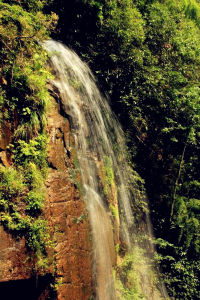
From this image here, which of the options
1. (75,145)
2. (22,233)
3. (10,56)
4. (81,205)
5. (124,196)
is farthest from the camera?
(124,196)

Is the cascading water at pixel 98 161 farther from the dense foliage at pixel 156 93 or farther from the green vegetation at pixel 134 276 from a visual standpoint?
the dense foliage at pixel 156 93

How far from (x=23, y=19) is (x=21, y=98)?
5.62ft

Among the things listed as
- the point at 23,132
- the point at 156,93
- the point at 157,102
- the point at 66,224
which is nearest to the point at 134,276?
the point at 66,224

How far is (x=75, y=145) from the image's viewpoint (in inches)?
213

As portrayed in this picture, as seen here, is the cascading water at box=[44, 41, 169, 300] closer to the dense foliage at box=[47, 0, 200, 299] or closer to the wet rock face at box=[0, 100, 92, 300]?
the wet rock face at box=[0, 100, 92, 300]

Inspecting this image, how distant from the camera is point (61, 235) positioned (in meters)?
4.22

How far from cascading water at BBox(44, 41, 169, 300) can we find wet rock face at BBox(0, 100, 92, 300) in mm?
382

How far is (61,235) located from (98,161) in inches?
88.1

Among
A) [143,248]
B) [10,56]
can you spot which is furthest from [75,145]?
[143,248]

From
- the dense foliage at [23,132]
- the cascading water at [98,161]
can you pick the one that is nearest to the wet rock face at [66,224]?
the dense foliage at [23,132]

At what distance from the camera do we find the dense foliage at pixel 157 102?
7500mm

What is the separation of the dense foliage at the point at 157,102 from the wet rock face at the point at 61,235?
142 inches

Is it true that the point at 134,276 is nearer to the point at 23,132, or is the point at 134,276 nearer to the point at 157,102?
the point at 23,132

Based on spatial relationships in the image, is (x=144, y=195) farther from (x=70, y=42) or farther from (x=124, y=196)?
(x=70, y=42)
